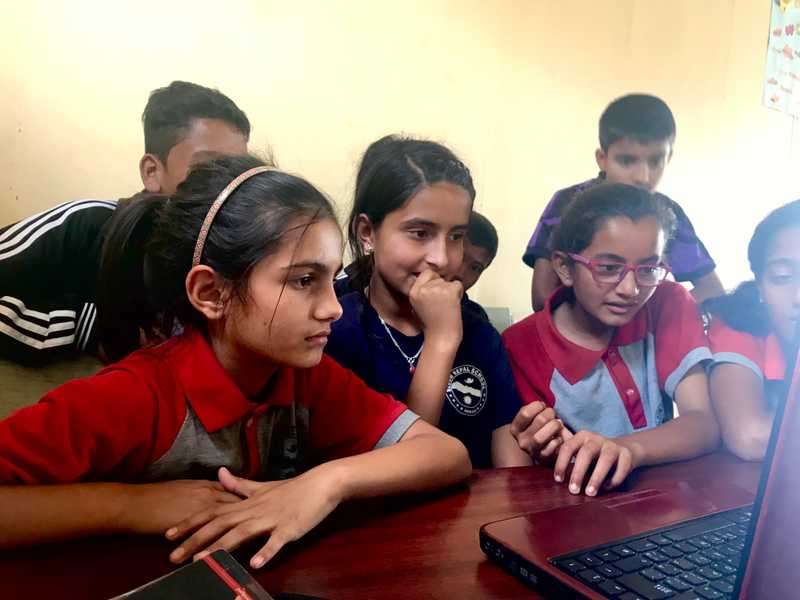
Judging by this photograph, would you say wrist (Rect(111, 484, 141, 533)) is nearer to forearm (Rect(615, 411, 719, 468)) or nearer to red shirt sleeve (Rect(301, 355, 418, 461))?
red shirt sleeve (Rect(301, 355, 418, 461))

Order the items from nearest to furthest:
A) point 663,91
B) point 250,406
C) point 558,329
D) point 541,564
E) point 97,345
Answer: point 541,564, point 250,406, point 97,345, point 558,329, point 663,91

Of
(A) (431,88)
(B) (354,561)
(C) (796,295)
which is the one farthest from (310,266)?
(A) (431,88)

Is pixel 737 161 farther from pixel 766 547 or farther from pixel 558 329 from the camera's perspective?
pixel 766 547

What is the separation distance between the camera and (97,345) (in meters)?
1.10

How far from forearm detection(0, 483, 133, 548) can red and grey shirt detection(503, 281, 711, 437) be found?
2.69ft

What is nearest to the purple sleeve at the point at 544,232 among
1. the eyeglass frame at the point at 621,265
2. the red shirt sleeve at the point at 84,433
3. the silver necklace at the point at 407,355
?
the eyeglass frame at the point at 621,265

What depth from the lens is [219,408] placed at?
0.76 meters

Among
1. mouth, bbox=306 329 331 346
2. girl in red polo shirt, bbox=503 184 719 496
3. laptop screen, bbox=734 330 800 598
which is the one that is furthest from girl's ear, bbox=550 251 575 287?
laptop screen, bbox=734 330 800 598

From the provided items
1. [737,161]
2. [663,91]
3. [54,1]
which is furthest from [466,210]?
[737,161]

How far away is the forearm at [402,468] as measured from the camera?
0.68m

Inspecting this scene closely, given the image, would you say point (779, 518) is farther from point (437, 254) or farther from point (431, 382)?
point (437, 254)

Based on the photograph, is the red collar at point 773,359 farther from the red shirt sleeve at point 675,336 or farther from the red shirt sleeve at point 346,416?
the red shirt sleeve at point 346,416

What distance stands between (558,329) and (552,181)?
3.66 feet

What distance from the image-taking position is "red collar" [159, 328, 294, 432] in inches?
29.3
